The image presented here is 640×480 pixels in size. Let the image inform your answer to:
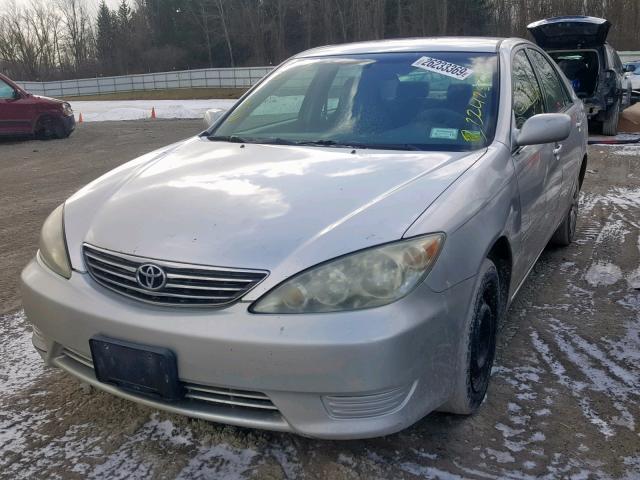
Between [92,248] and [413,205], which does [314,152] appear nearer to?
[413,205]

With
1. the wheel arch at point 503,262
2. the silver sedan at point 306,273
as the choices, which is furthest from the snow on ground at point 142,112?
the wheel arch at point 503,262

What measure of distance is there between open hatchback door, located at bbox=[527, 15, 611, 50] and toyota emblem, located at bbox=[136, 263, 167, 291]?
10230 mm

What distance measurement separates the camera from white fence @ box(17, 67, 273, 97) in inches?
1474

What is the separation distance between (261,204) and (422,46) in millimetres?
1794

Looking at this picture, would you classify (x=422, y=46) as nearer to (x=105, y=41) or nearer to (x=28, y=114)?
(x=28, y=114)

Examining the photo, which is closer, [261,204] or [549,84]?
[261,204]

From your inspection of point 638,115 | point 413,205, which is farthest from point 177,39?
point 413,205

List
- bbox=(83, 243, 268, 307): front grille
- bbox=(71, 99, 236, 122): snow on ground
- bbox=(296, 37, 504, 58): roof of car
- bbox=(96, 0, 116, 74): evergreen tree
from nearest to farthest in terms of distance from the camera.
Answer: bbox=(83, 243, 268, 307): front grille → bbox=(296, 37, 504, 58): roof of car → bbox=(71, 99, 236, 122): snow on ground → bbox=(96, 0, 116, 74): evergreen tree

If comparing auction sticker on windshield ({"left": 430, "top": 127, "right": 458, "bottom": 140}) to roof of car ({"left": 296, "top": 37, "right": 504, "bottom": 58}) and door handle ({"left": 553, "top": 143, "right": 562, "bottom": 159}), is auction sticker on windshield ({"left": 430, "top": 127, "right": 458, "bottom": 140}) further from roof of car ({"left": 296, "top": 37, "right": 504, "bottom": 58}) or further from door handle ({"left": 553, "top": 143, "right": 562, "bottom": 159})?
door handle ({"left": 553, "top": 143, "right": 562, "bottom": 159})

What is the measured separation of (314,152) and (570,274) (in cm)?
233

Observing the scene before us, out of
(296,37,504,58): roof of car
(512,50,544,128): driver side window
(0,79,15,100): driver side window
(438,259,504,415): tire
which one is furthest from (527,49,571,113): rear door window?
(0,79,15,100): driver side window

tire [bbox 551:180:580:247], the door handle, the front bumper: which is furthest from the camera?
tire [bbox 551:180:580:247]

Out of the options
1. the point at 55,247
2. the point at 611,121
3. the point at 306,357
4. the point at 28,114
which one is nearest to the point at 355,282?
the point at 306,357

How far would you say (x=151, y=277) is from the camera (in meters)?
2.21
